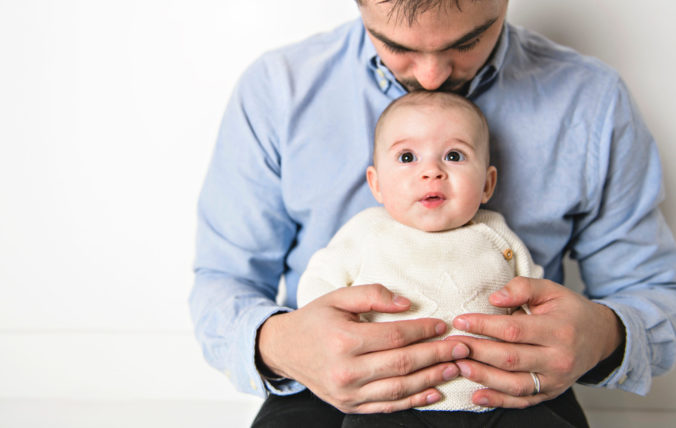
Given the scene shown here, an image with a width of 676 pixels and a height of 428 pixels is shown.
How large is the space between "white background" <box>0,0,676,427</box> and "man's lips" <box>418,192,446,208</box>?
81 centimetres

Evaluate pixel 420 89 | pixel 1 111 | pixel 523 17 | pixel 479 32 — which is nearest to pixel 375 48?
pixel 420 89

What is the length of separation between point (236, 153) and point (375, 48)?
0.39 metres

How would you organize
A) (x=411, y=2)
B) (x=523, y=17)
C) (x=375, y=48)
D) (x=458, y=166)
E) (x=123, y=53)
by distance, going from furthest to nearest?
(x=123, y=53)
(x=523, y=17)
(x=375, y=48)
(x=458, y=166)
(x=411, y=2)

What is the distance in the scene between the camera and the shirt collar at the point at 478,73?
127 cm

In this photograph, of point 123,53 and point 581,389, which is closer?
point 123,53

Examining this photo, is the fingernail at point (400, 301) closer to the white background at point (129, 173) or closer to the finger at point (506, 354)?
the finger at point (506, 354)

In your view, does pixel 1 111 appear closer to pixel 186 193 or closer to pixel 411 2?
pixel 186 193

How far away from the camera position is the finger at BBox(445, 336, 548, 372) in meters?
1.01

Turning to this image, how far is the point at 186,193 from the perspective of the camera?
1874 millimetres

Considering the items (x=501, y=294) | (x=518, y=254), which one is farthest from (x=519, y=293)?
(x=518, y=254)

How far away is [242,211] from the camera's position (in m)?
1.36

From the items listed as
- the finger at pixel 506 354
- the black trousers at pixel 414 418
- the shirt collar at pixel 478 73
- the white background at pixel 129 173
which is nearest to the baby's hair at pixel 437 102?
the shirt collar at pixel 478 73

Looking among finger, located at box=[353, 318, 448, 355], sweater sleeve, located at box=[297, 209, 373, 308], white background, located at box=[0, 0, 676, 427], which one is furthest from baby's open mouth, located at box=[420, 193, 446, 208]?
white background, located at box=[0, 0, 676, 427]

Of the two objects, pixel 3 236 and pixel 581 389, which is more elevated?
pixel 3 236
